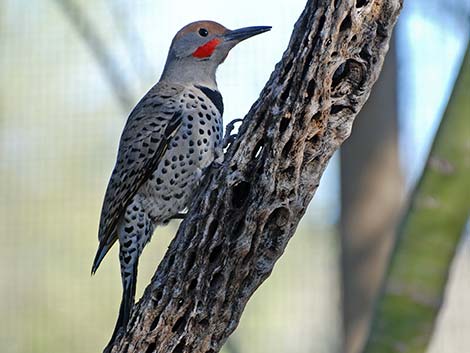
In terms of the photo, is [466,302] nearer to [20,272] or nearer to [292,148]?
[20,272]

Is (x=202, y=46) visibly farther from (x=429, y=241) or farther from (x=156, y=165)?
(x=429, y=241)

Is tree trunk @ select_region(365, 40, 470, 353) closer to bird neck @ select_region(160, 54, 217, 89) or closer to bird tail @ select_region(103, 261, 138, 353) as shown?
bird tail @ select_region(103, 261, 138, 353)

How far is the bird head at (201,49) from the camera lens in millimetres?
3740

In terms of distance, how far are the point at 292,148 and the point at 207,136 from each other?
3.73 feet

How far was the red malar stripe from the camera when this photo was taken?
3.76m

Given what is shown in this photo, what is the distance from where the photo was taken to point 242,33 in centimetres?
369

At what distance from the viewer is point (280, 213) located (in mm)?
2373

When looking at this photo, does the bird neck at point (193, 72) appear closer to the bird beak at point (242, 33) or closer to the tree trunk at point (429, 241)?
the bird beak at point (242, 33)

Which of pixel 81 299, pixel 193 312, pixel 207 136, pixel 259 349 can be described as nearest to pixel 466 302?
pixel 259 349

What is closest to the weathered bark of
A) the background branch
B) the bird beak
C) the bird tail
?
the bird tail

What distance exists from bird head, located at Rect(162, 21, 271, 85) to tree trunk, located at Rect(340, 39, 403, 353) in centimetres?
122

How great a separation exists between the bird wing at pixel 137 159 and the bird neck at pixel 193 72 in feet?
0.68

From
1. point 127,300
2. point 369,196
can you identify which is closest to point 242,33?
point 127,300

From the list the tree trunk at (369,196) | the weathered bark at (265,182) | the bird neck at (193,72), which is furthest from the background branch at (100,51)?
the weathered bark at (265,182)
